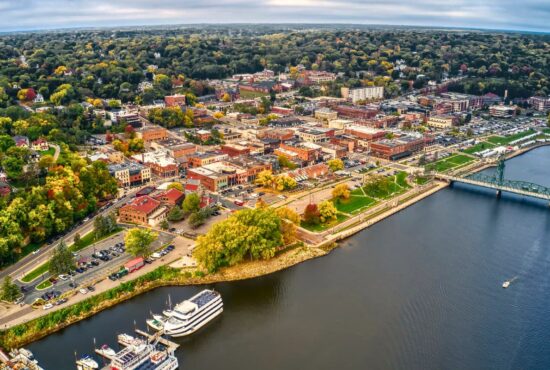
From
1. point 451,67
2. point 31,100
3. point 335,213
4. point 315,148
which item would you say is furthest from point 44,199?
point 451,67

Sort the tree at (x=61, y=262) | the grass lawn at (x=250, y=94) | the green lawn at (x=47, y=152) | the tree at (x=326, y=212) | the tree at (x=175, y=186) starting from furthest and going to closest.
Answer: the grass lawn at (x=250, y=94)
the green lawn at (x=47, y=152)
the tree at (x=175, y=186)
the tree at (x=326, y=212)
the tree at (x=61, y=262)

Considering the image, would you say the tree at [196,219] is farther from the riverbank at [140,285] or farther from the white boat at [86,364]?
the white boat at [86,364]

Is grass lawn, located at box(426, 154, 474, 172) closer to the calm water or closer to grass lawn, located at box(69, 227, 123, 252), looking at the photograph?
the calm water

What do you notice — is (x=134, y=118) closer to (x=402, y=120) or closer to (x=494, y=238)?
(x=402, y=120)

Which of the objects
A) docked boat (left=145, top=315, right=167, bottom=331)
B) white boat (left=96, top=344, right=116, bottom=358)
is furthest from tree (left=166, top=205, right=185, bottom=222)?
white boat (left=96, top=344, right=116, bottom=358)

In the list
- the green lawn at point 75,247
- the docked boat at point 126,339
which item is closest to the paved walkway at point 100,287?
the green lawn at point 75,247

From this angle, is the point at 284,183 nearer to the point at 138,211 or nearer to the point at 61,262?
the point at 138,211
